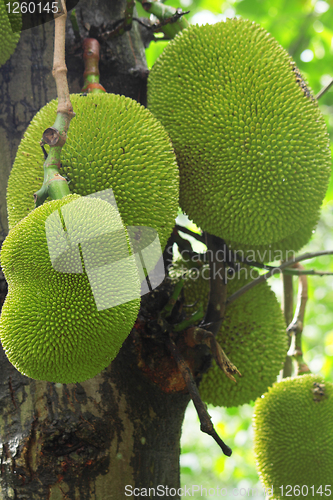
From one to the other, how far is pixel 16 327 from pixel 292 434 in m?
0.70

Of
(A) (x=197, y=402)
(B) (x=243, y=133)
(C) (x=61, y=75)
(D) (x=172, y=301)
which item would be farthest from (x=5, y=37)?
(A) (x=197, y=402)

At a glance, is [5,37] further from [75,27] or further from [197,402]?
[197,402]

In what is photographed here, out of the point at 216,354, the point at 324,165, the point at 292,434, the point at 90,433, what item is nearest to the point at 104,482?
the point at 90,433

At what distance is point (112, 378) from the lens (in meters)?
0.71

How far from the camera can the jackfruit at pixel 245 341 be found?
894 millimetres

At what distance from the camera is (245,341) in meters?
0.90

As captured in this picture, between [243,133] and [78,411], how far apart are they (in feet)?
1.74

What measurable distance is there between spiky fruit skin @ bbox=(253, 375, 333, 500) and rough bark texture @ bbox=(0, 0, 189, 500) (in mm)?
248

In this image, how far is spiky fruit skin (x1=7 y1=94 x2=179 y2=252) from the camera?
0.60 meters

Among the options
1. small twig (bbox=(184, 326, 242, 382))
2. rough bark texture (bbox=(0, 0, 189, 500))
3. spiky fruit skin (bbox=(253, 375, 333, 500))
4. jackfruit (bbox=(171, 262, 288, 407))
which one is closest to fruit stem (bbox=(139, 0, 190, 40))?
rough bark texture (bbox=(0, 0, 189, 500))

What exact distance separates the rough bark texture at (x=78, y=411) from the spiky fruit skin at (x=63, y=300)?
0.65 feet

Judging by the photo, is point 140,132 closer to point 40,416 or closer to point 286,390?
point 40,416

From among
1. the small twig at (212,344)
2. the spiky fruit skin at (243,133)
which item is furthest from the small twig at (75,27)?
the small twig at (212,344)

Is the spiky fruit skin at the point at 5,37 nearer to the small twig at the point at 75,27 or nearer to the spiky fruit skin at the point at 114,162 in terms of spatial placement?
the small twig at the point at 75,27
